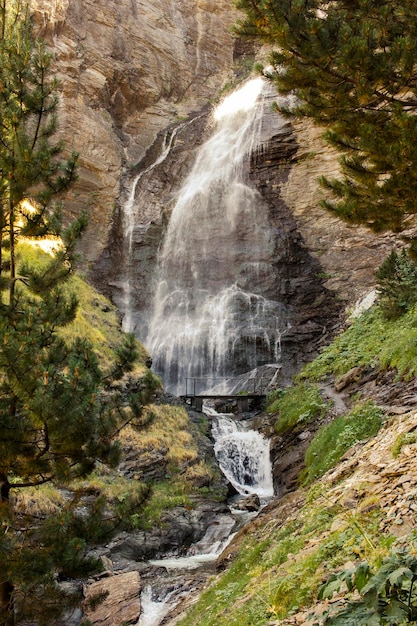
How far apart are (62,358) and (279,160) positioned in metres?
24.2

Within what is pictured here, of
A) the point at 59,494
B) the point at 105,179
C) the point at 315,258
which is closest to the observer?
the point at 59,494

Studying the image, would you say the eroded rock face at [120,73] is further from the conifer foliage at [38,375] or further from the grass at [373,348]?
the conifer foliage at [38,375]

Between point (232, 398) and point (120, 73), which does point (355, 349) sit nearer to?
point (232, 398)

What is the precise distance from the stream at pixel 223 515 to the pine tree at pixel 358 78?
6564 mm

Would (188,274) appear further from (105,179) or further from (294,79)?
(294,79)

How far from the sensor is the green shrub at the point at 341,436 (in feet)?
28.3

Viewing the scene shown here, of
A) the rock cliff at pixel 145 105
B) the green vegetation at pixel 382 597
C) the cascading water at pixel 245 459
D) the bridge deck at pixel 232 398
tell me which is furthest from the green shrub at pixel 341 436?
the rock cliff at pixel 145 105

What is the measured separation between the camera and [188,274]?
25672 millimetres

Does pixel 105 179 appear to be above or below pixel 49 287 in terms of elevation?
above

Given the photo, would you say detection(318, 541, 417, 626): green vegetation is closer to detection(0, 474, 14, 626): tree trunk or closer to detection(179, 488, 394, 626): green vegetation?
detection(179, 488, 394, 626): green vegetation

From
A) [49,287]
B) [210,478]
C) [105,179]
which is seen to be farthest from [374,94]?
[105,179]

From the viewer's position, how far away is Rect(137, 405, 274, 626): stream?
838cm

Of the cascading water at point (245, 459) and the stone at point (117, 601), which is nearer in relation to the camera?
the stone at point (117, 601)

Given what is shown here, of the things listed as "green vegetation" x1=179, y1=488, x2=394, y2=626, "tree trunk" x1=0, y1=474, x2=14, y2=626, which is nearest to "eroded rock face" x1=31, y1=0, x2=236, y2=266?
"tree trunk" x1=0, y1=474, x2=14, y2=626
